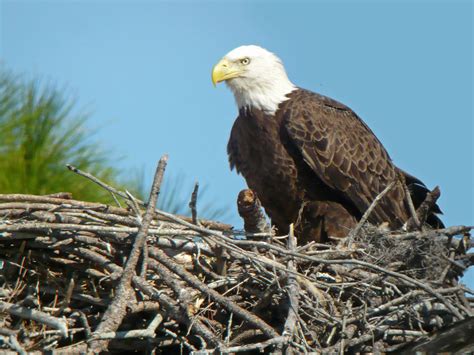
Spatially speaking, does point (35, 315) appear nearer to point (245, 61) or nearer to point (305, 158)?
point (305, 158)

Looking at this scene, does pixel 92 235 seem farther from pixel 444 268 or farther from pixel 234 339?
pixel 444 268

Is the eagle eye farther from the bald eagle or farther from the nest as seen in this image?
the nest

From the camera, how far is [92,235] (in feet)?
16.3

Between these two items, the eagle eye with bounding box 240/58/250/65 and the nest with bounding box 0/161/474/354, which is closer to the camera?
the nest with bounding box 0/161/474/354

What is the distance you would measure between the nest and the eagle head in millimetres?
1943

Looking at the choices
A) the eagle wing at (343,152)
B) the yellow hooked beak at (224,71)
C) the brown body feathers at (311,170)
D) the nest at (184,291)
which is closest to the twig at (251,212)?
the nest at (184,291)

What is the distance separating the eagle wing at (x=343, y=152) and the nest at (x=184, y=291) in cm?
144

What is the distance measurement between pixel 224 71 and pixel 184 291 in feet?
8.85

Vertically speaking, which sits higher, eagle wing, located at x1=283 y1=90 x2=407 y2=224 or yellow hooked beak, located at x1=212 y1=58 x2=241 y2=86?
yellow hooked beak, located at x1=212 y1=58 x2=241 y2=86

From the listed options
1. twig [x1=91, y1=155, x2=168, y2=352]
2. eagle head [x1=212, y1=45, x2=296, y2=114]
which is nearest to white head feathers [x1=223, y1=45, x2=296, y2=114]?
eagle head [x1=212, y1=45, x2=296, y2=114]

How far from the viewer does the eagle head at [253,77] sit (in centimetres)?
695

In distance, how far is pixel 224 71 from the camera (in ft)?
23.1

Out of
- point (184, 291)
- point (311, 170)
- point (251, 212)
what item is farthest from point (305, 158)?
point (184, 291)

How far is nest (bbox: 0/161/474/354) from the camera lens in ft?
15.1
